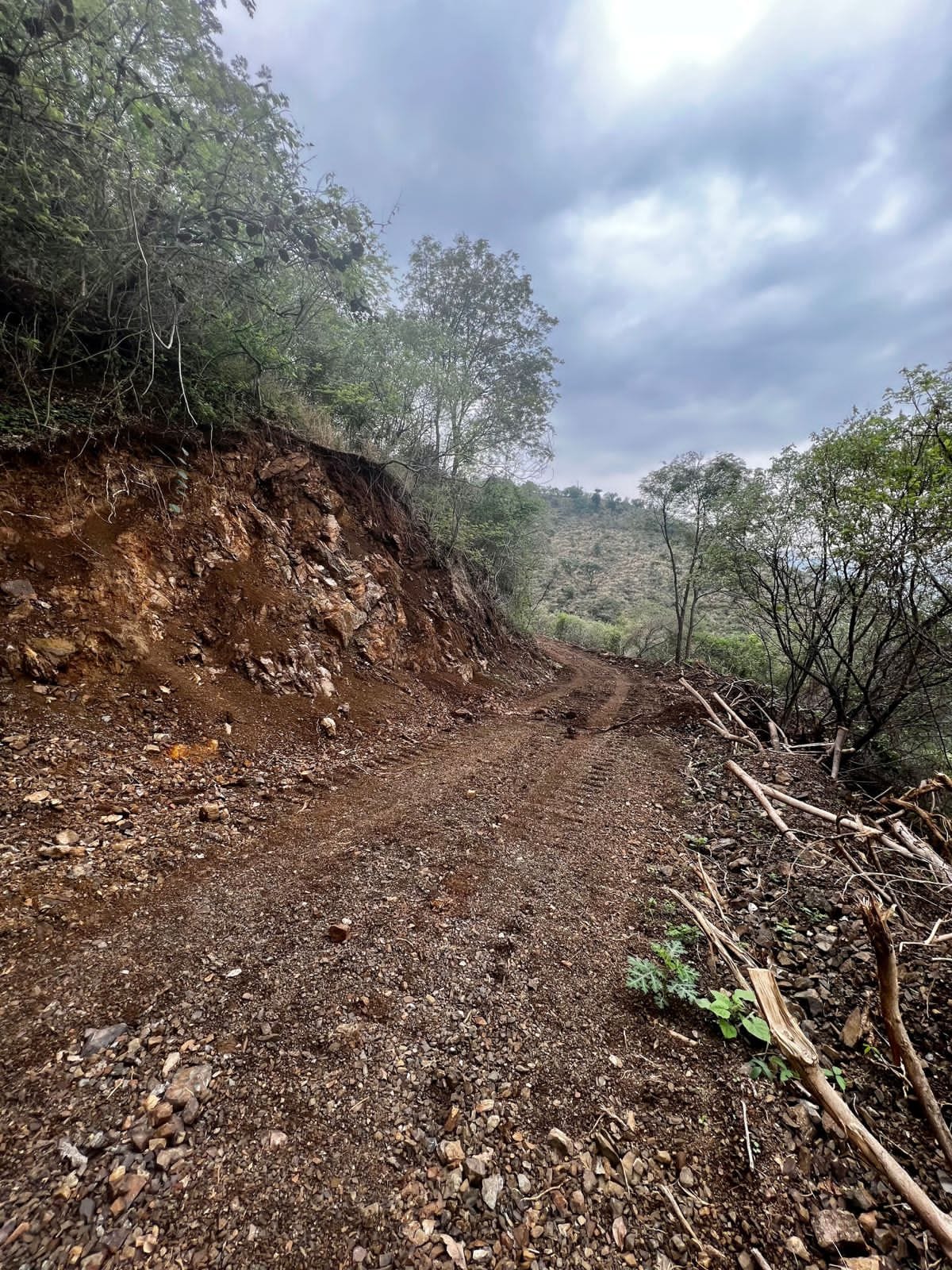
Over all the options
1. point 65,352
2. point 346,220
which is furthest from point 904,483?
point 65,352

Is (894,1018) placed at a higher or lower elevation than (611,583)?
lower

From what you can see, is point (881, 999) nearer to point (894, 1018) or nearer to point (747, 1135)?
point (894, 1018)

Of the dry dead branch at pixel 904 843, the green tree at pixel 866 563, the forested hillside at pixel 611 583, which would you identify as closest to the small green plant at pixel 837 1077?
the dry dead branch at pixel 904 843

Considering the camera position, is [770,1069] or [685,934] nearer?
[770,1069]

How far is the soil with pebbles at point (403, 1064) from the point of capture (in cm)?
137

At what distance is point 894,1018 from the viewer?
1.66 m

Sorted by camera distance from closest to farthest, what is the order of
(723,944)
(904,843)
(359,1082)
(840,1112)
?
(840,1112) < (359,1082) < (723,944) < (904,843)

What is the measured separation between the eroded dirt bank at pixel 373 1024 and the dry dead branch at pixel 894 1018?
197mm

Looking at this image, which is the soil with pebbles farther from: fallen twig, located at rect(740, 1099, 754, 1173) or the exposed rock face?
the exposed rock face

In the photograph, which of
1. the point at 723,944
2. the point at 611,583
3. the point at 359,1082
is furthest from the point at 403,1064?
the point at 611,583

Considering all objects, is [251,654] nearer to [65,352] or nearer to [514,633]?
[65,352]

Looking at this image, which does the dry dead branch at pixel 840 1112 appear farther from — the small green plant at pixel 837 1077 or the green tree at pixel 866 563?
the green tree at pixel 866 563

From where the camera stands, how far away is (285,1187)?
143cm

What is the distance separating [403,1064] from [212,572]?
203 inches
